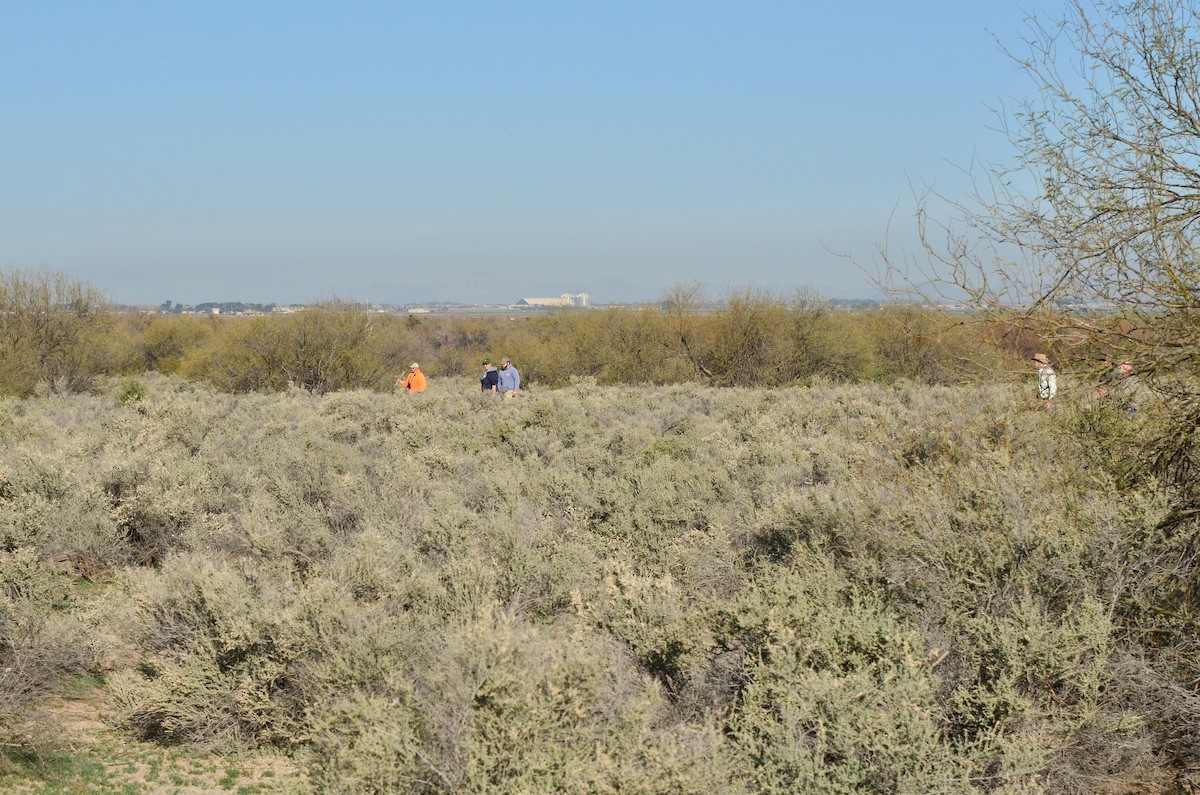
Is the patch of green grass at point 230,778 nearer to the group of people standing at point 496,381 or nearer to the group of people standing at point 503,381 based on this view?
the group of people standing at point 503,381

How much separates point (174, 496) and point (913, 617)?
8.08m

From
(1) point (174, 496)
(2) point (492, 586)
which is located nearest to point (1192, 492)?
(2) point (492, 586)

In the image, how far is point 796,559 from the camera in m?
6.77

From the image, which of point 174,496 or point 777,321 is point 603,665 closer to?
point 174,496

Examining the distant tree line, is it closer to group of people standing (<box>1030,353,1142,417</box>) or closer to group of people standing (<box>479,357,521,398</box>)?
group of people standing (<box>479,357,521,398</box>)

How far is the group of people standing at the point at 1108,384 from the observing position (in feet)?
18.0

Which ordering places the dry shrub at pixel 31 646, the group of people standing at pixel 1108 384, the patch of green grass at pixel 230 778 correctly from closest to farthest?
the group of people standing at pixel 1108 384, the patch of green grass at pixel 230 778, the dry shrub at pixel 31 646

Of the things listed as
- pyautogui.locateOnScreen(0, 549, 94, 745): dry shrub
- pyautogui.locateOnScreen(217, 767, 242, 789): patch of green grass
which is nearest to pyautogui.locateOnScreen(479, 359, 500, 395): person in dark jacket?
pyautogui.locateOnScreen(0, 549, 94, 745): dry shrub

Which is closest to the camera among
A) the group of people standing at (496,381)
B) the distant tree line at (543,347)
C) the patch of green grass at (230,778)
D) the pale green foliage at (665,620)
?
the pale green foliage at (665,620)

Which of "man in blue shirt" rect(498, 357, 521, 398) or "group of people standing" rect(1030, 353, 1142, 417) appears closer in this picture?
"group of people standing" rect(1030, 353, 1142, 417)

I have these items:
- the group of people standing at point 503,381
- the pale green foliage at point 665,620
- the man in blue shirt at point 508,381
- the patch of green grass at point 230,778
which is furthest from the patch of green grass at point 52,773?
the man in blue shirt at point 508,381

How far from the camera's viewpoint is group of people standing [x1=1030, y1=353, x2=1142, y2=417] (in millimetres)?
5480

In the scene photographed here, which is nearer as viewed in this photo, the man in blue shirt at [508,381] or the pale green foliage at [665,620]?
the pale green foliage at [665,620]

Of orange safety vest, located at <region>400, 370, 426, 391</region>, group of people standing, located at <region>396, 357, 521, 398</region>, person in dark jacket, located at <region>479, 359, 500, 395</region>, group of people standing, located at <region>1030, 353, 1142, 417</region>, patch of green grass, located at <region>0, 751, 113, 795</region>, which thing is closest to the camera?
group of people standing, located at <region>1030, 353, 1142, 417</region>
